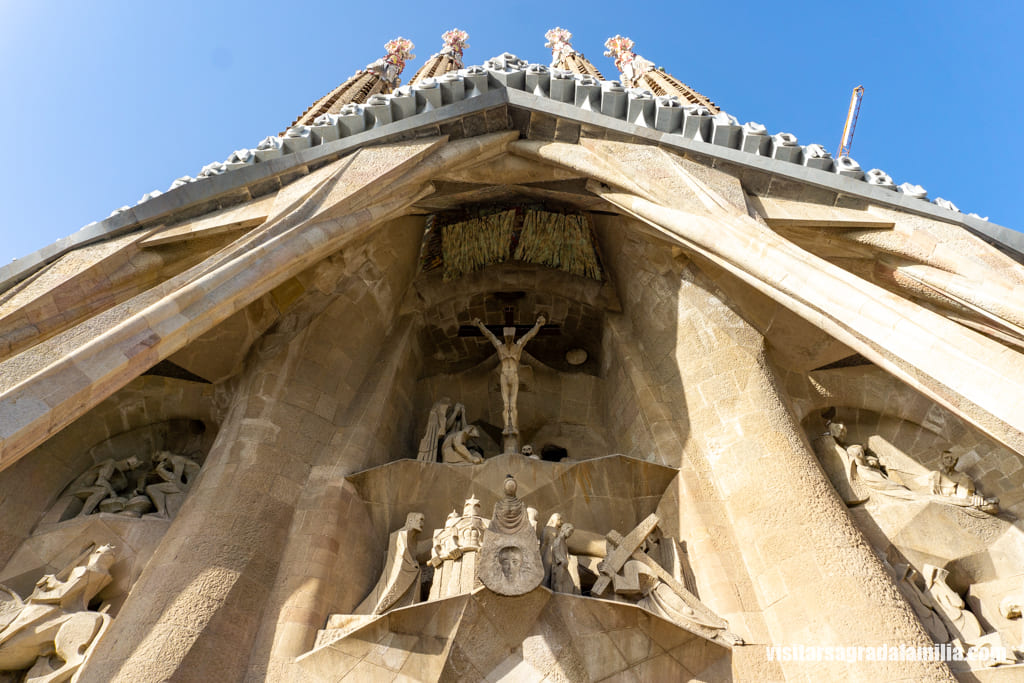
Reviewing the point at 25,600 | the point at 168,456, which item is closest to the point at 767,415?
the point at 168,456

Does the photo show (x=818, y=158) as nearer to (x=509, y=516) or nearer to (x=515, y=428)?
(x=515, y=428)

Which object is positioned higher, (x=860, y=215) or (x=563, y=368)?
(x=860, y=215)

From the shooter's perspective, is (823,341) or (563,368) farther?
(563,368)

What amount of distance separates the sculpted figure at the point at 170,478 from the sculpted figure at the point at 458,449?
2450 millimetres

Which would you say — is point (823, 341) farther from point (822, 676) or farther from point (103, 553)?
point (103, 553)

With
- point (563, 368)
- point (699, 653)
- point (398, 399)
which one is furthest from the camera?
point (563, 368)

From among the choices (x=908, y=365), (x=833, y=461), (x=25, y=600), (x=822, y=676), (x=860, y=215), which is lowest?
(x=822, y=676)

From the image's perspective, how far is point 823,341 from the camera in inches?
300

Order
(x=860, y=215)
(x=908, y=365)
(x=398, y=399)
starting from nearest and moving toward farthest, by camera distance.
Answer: (x=908, y=365), (x=860, y=215), (x=398, y=399)

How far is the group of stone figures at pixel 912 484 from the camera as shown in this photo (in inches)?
252

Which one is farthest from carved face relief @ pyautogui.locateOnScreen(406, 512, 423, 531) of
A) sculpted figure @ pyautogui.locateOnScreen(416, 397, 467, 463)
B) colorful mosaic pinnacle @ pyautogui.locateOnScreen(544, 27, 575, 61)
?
colorful mosaic pinnacle @ pyautogui.locateOnScreen(544, 27, 575, 61)

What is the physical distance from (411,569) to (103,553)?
248cm

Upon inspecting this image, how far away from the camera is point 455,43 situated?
1102 inches

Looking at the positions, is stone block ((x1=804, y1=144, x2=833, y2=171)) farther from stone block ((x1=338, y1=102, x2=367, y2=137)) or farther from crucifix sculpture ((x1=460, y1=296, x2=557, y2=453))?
stone block ((x1=338, y1=102, x2=367, y2=137))
